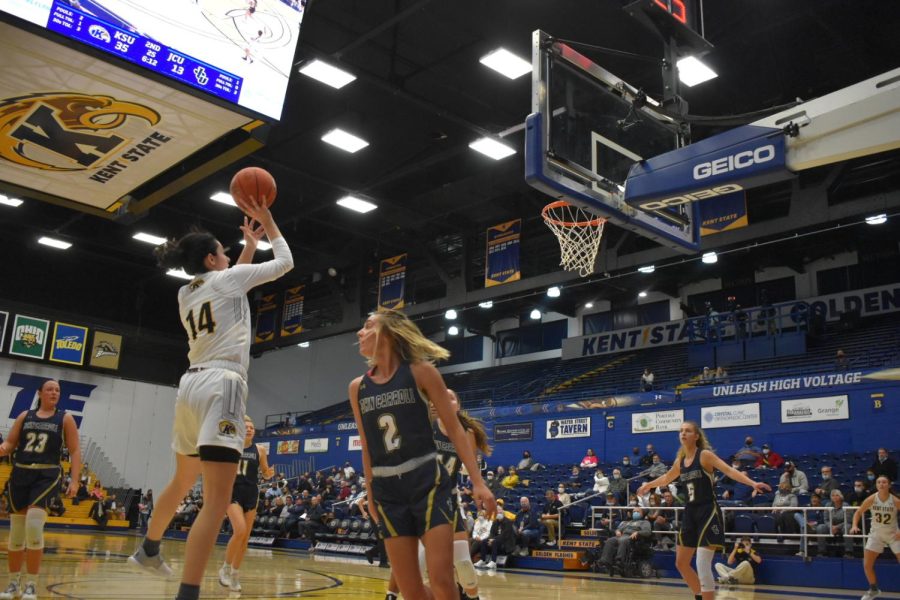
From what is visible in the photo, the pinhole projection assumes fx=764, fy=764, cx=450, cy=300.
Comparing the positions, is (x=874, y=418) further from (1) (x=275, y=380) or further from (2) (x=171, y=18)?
(1) (x=275, y=380)

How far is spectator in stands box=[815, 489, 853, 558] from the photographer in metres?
12.0

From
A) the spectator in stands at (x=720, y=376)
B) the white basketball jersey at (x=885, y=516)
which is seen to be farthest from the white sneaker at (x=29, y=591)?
the spectator in stands at (x=720, y=376)

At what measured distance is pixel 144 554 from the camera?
12.3 feet

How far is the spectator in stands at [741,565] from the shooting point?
39.7 feet

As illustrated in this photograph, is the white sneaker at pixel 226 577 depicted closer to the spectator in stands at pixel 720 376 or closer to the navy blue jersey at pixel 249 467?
the navy blue jersey at pixel 249 467

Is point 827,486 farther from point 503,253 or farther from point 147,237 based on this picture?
point 147,237

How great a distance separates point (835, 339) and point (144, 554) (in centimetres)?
2033

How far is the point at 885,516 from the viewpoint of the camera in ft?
34.2

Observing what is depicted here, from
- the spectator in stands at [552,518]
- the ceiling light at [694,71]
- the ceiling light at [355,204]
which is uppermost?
the ceiling light at [694,71]

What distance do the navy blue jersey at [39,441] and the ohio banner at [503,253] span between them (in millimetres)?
13425

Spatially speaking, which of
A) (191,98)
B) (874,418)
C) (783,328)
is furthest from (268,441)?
(191,98)

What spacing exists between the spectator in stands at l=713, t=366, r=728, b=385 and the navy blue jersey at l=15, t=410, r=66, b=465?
16.4m

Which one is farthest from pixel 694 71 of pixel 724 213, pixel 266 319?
pixel 266 319

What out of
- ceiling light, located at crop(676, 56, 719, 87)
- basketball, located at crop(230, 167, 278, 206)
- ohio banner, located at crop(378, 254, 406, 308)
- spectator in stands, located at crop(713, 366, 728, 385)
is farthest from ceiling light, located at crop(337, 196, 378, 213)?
basketball, located at crop(230, 167, 278, 206)
